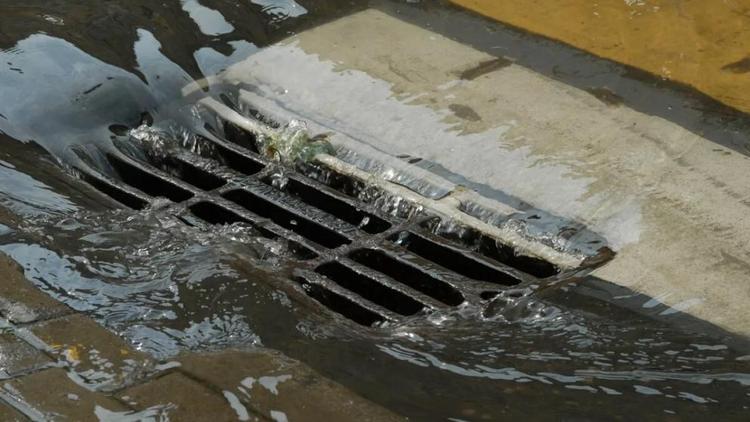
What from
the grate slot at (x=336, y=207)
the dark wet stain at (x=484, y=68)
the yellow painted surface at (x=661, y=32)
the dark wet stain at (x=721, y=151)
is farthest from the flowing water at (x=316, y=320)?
the yellow painted surface at (x=661, y=32)

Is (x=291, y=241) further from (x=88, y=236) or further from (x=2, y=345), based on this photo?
(x=2, y=345)

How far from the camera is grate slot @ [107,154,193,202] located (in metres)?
5.14

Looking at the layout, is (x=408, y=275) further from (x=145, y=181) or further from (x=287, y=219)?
(x=145, y=181)

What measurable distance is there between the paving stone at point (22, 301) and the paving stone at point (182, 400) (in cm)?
55

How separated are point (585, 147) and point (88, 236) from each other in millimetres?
2024

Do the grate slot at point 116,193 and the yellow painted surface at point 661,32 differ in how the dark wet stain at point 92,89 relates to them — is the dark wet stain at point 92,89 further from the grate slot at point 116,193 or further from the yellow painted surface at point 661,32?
the yellow painted surface at point 661,32

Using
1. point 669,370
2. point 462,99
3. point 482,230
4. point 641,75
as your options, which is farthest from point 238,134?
point 669,370

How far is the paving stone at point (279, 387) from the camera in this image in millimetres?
3447

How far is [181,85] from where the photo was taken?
5695 mm

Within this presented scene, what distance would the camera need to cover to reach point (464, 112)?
536 centimetres

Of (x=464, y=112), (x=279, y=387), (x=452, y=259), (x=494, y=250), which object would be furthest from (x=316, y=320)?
(x=464, y=112)

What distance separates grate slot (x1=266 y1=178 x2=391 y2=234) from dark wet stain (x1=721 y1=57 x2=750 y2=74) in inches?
72.0

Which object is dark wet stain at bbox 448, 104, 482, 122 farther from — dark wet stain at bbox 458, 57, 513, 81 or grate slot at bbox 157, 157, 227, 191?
grate slot at bbox 157, 157, 227, 191

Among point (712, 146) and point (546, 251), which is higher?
point (712, 146)
